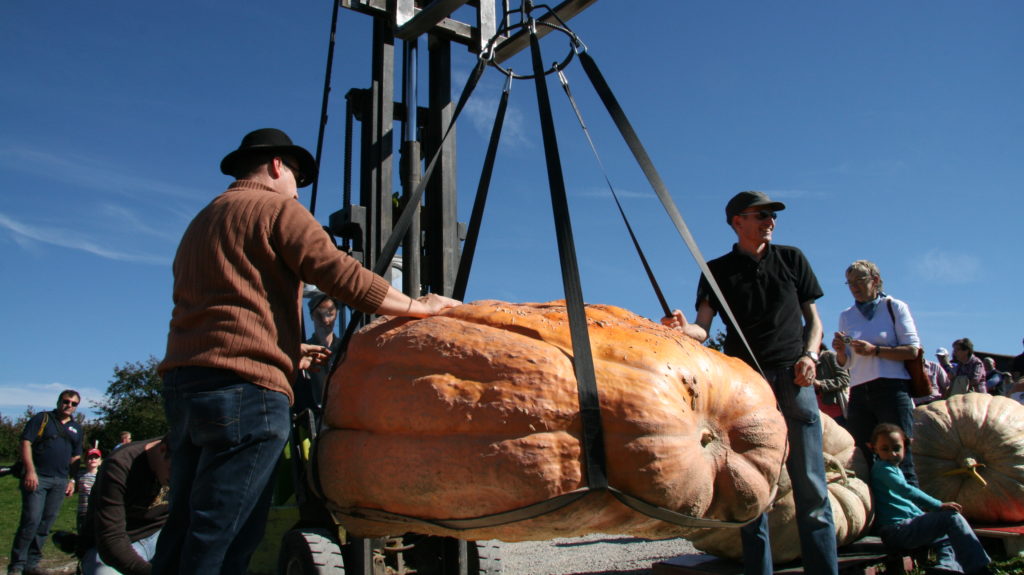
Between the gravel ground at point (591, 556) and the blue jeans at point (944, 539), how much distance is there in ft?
5.14

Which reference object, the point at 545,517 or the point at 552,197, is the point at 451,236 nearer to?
the point at 552,197

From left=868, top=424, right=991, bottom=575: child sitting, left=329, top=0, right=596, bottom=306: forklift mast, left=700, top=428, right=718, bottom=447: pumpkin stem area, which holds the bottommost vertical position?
left=868, top=424, right=991, bottom=575: child sitting

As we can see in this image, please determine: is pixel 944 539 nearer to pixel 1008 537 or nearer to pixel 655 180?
pixel 1008 537

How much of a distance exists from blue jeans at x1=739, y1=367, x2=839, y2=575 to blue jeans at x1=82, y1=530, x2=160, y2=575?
2.83 m

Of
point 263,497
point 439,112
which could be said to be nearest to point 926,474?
point 439,112

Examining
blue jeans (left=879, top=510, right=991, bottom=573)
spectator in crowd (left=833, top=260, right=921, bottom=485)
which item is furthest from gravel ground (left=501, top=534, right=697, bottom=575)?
spectator in crowd (left=833, top=260, right=921, bottom=485)

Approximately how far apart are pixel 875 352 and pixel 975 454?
1.66m

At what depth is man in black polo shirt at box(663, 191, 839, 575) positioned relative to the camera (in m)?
3.28

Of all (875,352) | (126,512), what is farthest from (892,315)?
(126,512)

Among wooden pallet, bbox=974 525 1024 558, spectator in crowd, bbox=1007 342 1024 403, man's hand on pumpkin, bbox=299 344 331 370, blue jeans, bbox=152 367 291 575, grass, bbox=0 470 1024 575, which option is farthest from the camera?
spectator in crowd, bbox=1007 342 1024 403

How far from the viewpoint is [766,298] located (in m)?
3.54

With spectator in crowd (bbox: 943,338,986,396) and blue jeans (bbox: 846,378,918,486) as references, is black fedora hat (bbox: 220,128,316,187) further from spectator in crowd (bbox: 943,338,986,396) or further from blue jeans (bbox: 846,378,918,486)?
spectator in crowd (bbox: 943,338,986,396)

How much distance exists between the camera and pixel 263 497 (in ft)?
7.28

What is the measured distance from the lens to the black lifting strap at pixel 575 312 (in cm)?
179
